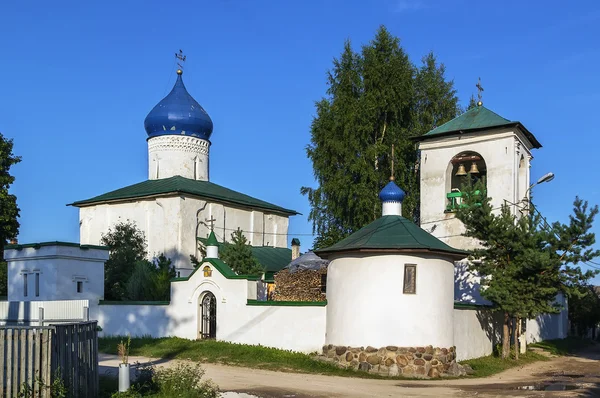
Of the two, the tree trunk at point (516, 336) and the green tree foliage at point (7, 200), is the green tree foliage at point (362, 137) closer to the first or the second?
the tree trunk at point (516, 336)

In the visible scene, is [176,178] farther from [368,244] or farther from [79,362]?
[79,362]

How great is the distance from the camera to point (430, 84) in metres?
33.6

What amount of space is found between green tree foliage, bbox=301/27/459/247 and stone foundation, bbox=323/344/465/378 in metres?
12.4

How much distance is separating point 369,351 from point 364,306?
3.51 ft

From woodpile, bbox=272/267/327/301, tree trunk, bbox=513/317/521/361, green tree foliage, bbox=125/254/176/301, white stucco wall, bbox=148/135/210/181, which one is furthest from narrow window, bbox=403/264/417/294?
white stucco wall, bbox=148/135/210/181

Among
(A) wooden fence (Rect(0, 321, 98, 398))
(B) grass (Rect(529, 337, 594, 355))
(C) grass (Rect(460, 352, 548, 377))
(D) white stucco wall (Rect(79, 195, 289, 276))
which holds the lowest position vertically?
(B) grass (Rect(529, 337, 594, 355))

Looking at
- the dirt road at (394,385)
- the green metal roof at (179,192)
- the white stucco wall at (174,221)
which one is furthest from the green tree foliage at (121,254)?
the dirt road at (394,385)

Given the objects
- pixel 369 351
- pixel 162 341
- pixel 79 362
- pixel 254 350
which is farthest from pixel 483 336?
pixel 79 362

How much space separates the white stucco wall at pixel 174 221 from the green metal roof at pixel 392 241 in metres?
15.5

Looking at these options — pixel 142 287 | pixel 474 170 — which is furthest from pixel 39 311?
pixel 474 170

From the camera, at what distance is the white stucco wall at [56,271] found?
2319 centimetres

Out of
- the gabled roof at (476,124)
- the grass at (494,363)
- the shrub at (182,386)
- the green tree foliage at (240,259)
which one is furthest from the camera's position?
the green tree foliage at (240,259)

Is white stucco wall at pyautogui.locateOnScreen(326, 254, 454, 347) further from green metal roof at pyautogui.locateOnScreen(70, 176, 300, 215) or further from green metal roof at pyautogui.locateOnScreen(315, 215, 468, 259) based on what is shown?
green metal roof at pyautogui.locateOnScreen(70, 176, 300, 215)

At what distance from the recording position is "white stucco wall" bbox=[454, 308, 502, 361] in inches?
792
